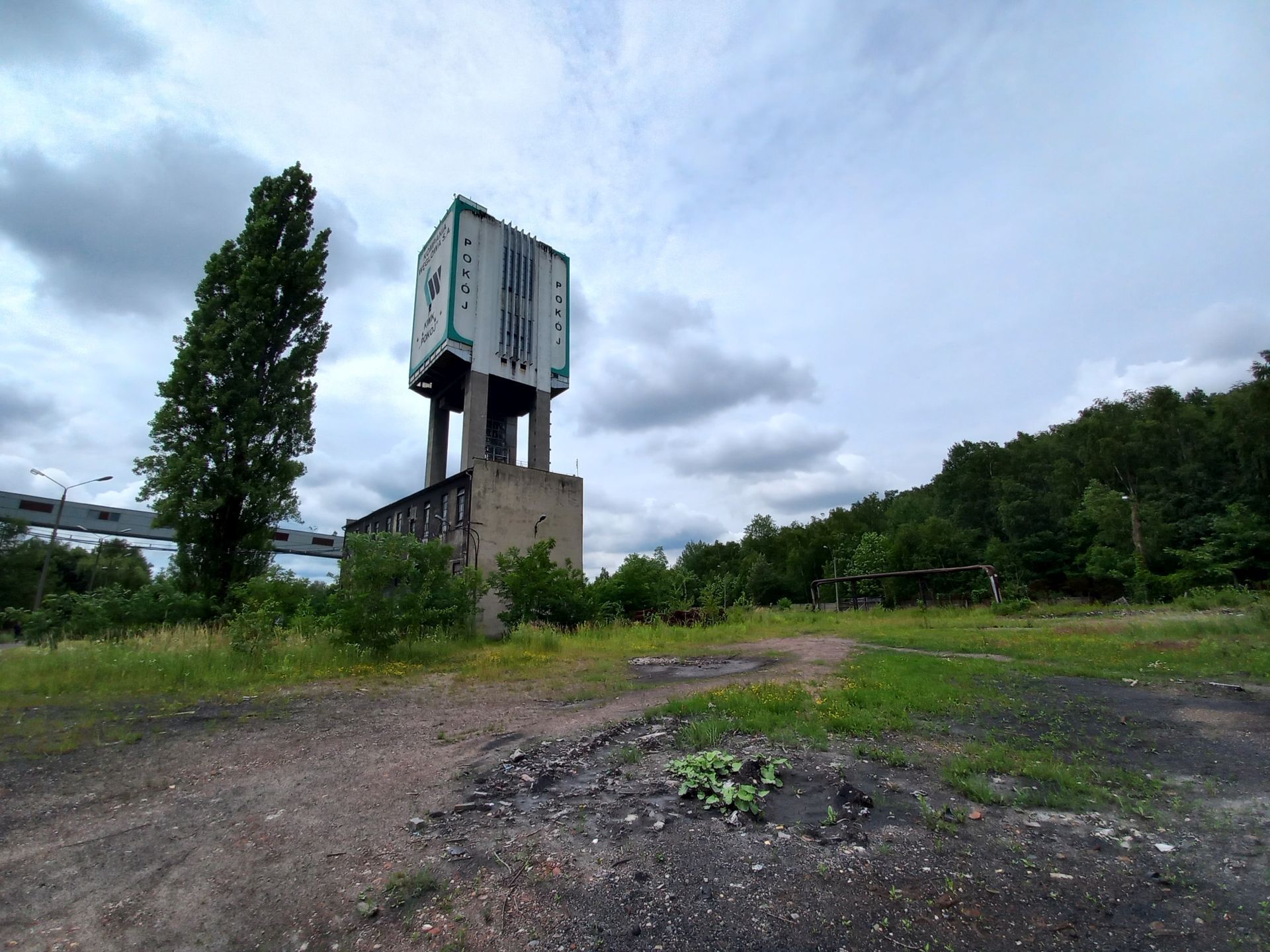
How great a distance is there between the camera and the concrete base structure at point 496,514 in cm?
2589

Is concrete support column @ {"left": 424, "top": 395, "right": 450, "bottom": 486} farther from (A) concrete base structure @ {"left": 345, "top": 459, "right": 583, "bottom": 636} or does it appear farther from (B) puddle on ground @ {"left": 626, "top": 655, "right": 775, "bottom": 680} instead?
(B) puddle on ground @ {"left": 626, "top": 655, "right": 775, "bottom": 680}

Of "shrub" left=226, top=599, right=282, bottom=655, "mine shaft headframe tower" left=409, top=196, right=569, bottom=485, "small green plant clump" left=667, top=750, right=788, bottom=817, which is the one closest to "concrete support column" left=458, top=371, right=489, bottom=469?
"mine shaft headframe tower" left=409, top=196, right=569, bottom=485

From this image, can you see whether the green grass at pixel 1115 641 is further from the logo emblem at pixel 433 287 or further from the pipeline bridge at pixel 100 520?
the pipeline bridge at pixel 100 520

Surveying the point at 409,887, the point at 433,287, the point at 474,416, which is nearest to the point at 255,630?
the point at 409,887

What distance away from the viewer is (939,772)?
4.97m

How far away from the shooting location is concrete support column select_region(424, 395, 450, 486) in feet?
109

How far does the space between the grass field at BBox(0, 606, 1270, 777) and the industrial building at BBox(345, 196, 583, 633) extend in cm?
1020

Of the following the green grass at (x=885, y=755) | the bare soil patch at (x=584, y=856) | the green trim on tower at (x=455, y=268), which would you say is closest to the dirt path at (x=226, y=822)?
the bare soil patch at (x=584, y=856)

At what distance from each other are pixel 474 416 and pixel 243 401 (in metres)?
12.3

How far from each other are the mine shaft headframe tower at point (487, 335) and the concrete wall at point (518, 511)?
5.48ft

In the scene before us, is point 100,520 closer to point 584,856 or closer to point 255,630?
point 255,630

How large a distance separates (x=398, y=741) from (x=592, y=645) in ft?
34.7

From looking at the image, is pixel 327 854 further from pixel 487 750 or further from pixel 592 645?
pixel 592 645

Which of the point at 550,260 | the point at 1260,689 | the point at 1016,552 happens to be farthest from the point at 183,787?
the point at 1016,552
